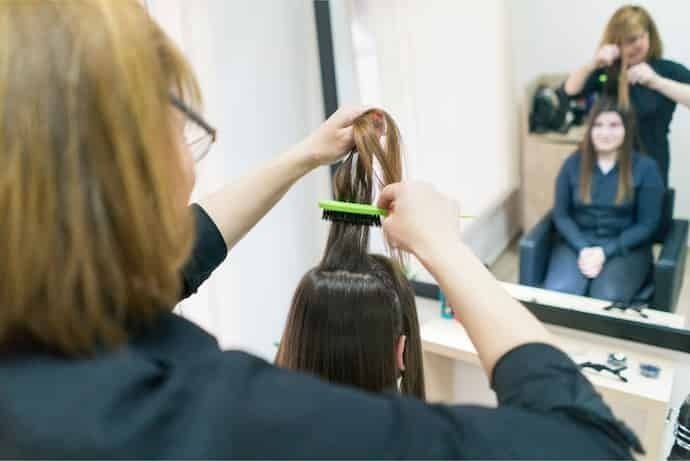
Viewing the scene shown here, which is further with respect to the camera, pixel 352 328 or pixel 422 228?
pixel 352 328

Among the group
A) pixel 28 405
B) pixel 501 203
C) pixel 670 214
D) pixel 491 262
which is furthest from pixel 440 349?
pixel 28 405

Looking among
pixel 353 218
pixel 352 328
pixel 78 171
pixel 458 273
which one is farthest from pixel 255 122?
pixel 78 171

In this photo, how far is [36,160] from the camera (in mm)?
416

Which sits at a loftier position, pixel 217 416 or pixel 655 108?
pixel 655 108

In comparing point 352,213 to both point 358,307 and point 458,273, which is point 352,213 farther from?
point 458,273

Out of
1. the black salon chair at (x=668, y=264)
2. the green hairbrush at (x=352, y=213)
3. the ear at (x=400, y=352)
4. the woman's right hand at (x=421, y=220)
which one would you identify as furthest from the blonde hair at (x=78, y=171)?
the black salon chair at (x=668, y=264)

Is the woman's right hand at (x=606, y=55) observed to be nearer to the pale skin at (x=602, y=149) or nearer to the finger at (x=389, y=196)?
the pale skin at (x=602, y=149)

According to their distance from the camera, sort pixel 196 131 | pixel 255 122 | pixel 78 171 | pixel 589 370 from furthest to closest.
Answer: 1. pixel 255 122
2. pixel 589 370
3. pixel 196 131
4. pixel 78 171

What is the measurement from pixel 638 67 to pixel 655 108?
0.09 metres

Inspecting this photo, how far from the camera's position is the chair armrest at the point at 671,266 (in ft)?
4.07

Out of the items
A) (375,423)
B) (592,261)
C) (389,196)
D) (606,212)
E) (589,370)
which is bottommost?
(589,370)

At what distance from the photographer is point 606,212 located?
4.52 ft

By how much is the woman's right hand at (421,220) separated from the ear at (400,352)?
0.89 feet

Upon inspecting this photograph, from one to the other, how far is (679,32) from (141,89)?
1.09 meters
